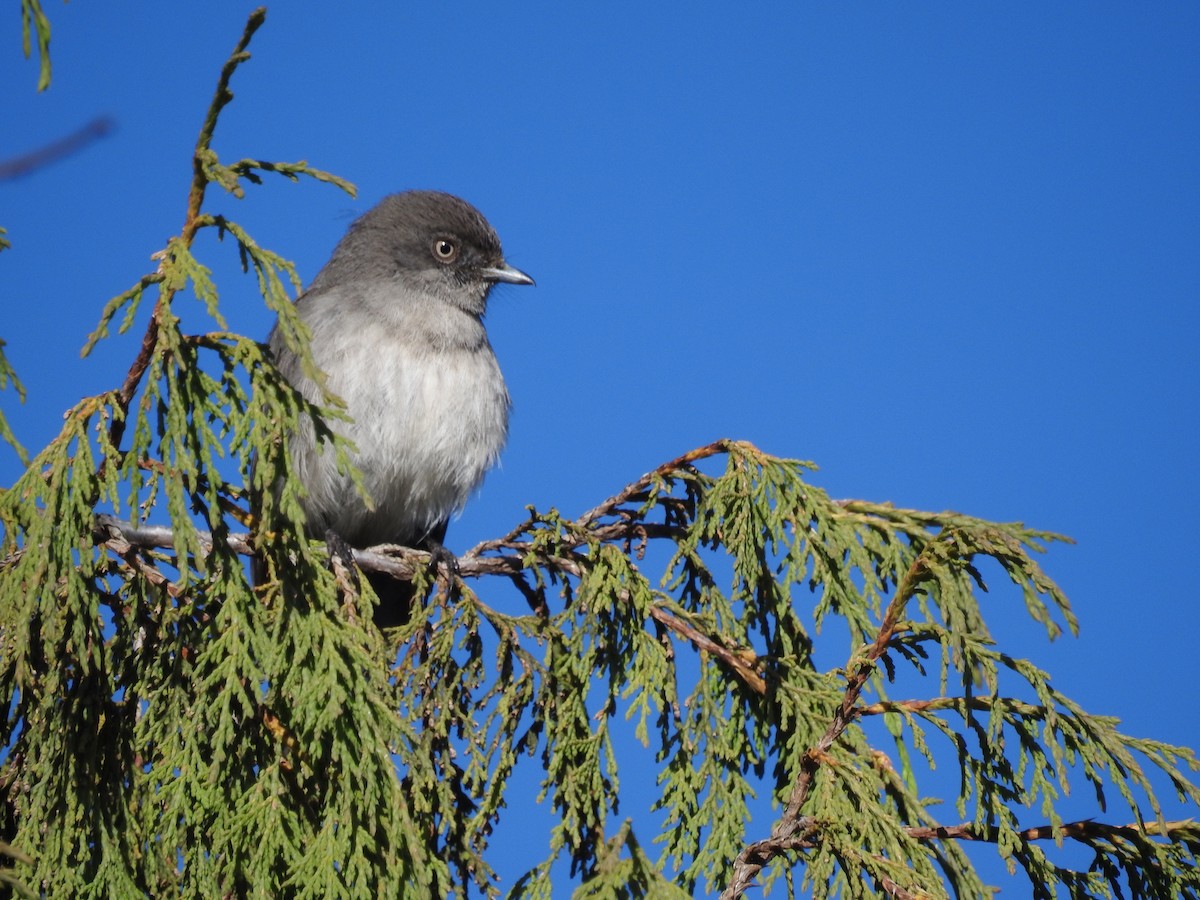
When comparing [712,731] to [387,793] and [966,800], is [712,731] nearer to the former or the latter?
[966,800]

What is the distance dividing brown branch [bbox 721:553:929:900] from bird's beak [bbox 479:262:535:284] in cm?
362

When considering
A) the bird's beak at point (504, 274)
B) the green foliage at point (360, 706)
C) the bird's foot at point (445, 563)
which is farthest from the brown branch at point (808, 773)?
the bird's beak at point (504, 274)

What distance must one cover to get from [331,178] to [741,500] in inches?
54.6

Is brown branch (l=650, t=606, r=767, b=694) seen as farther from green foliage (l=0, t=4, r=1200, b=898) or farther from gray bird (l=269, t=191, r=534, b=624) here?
gray bird (l=269, t=191, r=534, b=624)

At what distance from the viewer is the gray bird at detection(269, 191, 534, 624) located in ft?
15.4

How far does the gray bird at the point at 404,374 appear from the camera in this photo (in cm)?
471

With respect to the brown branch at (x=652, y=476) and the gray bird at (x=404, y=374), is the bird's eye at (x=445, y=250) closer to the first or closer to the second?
the gray bird at (x=404, y=374)

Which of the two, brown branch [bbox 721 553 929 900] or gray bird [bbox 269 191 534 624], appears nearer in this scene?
brown branch [bbox 721 553 929 900]

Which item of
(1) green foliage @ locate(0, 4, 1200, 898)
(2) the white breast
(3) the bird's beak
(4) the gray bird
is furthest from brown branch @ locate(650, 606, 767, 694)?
(3) the bird's beak

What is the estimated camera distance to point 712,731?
300 centimetres

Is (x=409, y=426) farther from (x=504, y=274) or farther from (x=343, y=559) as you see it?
(x=343, y=559)

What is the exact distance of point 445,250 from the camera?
224 inches

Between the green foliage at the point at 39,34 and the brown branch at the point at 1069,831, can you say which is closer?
the green foliage at the point at 39,34

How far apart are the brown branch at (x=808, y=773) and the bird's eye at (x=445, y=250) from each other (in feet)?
11.9
